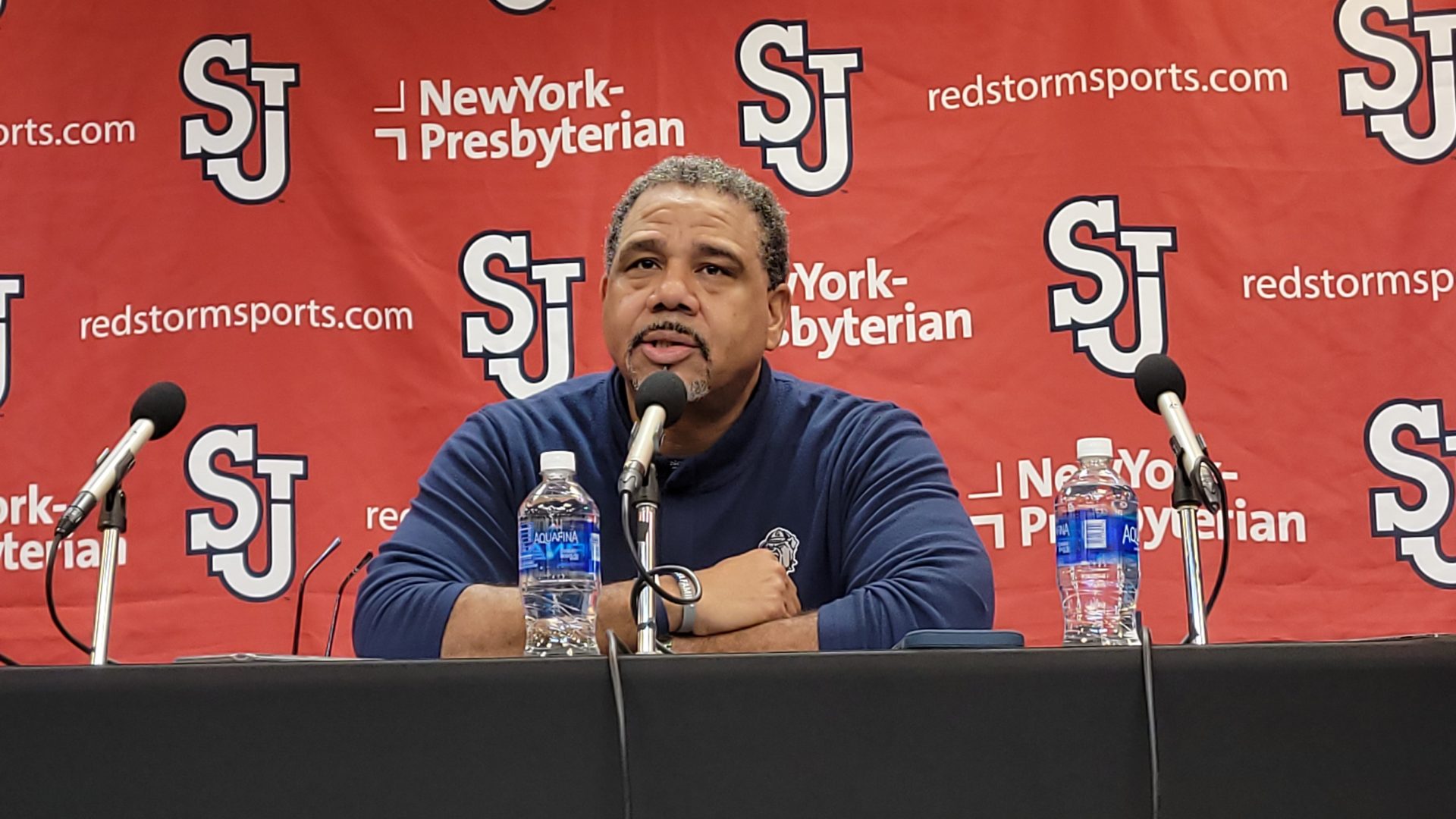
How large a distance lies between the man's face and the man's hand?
409 mm

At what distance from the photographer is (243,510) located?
10.3ft

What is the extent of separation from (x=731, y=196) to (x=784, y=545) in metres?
0.57

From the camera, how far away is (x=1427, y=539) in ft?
9.89

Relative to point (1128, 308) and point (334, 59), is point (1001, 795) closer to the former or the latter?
point (1128, 308)

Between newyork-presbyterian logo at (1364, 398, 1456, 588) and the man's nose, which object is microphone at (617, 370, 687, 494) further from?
newyork-presbyterian logo at (1364, 398, 1456, 588)

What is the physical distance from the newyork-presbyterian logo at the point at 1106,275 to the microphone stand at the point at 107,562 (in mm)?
1969

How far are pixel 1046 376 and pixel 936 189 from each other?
1.49 ft

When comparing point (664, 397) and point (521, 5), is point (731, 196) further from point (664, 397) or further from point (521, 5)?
point (521, 5)

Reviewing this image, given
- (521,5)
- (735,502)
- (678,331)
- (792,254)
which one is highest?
(521,5)

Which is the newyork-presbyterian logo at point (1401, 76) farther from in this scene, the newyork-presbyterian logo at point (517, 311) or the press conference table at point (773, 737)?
the press conference table at point (773, 737)

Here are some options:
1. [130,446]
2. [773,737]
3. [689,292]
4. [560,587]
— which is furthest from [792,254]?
[773,737]

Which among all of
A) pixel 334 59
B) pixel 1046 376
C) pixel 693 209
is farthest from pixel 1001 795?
pixel 334 59

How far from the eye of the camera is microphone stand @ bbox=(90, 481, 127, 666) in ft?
A: 5.13

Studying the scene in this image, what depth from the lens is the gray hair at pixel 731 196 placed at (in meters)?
2.43
